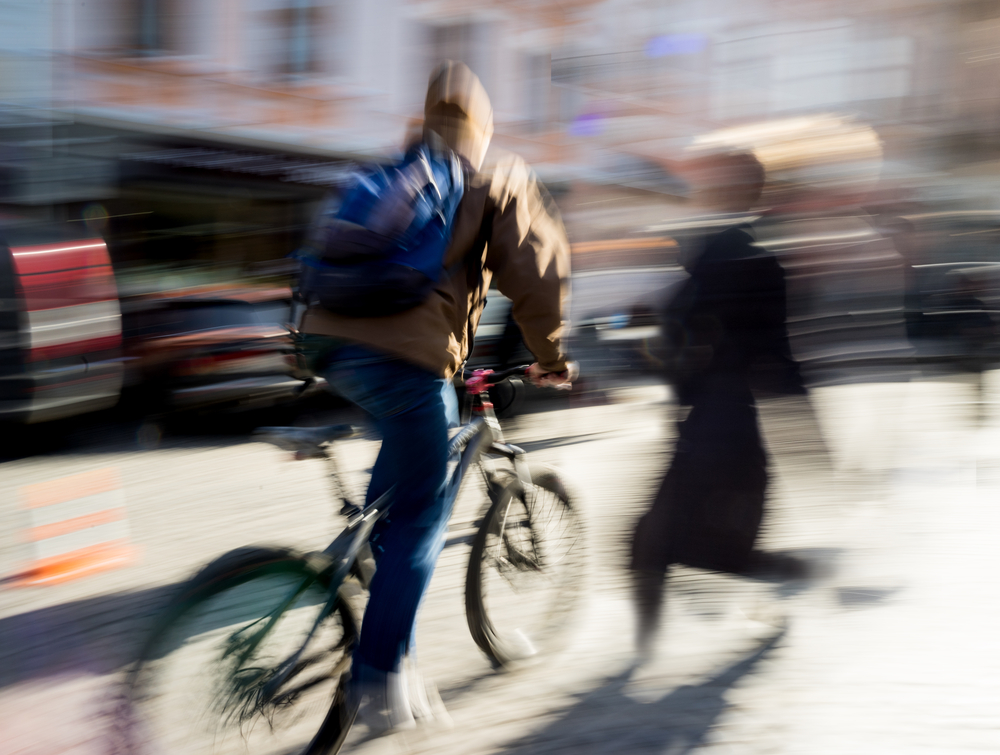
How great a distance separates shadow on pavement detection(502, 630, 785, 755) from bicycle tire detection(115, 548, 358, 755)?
682 millimetres

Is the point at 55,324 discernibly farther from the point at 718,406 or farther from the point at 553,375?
the point at 718,406

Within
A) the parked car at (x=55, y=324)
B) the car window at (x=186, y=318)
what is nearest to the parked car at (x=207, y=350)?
the car window at (x=186, y=318)

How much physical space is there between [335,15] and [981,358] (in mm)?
10919

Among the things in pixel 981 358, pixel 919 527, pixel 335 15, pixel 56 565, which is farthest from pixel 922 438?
pixel 335 15

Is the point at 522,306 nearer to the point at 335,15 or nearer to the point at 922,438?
the point at 922,438

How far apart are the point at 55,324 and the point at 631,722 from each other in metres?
4.55

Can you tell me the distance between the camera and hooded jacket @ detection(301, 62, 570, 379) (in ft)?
6.97

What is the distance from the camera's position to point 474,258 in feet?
7.41

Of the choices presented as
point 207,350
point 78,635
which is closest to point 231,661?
point 78,635

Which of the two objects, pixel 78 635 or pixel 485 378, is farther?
pixel 78 635

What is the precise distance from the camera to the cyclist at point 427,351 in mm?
2145

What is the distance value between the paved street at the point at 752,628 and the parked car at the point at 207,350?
1.83m

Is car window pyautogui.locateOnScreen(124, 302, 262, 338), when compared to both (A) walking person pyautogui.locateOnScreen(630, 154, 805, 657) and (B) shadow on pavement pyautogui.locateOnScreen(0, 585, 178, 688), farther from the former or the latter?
(A) walking person pyautogui.locateOnScreen(630, 154, 805, 657)

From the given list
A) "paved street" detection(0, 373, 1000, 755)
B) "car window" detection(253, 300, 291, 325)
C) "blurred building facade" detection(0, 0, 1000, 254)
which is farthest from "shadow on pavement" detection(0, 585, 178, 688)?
"car window" detection(253, 300, 291, 325)
